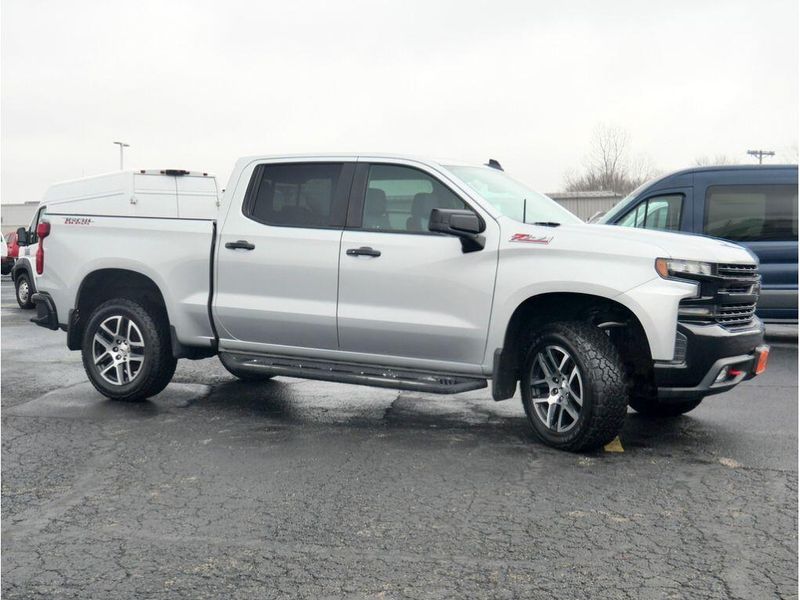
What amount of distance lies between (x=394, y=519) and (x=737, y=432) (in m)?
3.22

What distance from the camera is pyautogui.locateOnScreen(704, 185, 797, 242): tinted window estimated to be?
1144 cm

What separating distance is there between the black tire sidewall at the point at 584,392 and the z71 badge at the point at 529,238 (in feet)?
1.91

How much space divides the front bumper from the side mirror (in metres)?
1.43

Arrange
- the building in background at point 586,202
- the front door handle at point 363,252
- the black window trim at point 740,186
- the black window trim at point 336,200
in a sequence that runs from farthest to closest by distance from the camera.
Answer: the building in background at point 586,202 → the black window trim at point 740,186 → the black window trim at point 336,200 → the front door handle at point 363,252

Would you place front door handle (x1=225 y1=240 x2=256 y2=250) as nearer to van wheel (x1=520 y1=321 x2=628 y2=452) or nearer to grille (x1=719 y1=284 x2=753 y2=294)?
van wheel (x1=520 y1=321 x2=628 y2=452)

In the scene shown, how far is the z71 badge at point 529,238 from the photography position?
6172 millimetres

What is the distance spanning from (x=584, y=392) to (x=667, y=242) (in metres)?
1.07

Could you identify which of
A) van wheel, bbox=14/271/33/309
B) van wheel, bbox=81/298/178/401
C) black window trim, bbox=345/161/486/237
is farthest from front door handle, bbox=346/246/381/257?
van wheel, bbox=14/271/33/309

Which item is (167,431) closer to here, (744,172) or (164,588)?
(164,588)

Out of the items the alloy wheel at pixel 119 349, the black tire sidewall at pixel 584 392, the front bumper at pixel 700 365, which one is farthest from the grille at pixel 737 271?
the alloy wheel at pixel 119 349

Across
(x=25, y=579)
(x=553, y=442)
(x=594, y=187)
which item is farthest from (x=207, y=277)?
(x=594, y=187)

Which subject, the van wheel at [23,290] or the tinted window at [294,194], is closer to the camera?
the tinted window at [294,194]

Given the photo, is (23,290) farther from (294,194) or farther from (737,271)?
(737,271)

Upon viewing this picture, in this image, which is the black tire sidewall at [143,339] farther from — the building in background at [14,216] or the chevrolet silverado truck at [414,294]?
the building in background at [14,216]
